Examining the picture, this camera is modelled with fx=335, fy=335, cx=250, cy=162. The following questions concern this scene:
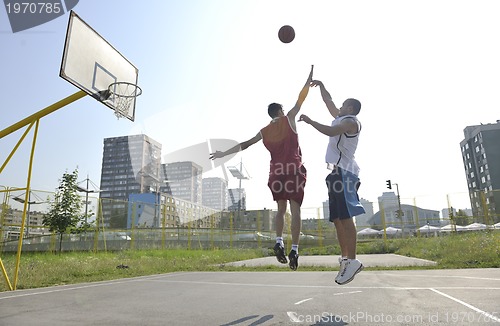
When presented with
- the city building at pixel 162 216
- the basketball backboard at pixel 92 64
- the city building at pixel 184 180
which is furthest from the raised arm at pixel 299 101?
the city building at pixel 184 180

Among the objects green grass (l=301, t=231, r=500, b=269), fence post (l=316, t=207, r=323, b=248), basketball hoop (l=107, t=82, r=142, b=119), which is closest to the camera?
basketball hoop (l=107, t=82, r=142, b=119)

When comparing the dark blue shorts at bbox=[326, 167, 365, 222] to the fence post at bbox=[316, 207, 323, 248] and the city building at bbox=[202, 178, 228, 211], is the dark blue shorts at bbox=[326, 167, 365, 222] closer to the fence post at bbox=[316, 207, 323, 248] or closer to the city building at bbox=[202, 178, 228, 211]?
the fence post at bbox=[316, 207, 323, 248]

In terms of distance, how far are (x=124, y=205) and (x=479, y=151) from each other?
7042 centimetres

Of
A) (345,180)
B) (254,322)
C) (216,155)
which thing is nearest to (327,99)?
(345,180)

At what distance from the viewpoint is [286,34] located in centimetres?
460

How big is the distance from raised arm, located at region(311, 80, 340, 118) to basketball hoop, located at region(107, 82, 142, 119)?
6016 millimetres

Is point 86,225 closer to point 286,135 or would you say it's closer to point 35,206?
point 35,206

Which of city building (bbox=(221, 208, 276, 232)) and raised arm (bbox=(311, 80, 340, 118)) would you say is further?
city building (bbox=(221, 208, 276, 232))

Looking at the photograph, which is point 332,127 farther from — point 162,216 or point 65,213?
point 162,216

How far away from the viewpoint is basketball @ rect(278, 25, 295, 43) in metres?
4.60

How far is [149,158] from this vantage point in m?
128

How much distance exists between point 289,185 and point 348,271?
122 cm

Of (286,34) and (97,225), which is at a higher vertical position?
(286,34)

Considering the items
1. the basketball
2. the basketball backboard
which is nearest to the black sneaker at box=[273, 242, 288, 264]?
the basketball
